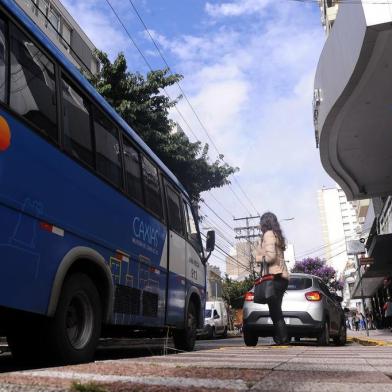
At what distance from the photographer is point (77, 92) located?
5.13 m

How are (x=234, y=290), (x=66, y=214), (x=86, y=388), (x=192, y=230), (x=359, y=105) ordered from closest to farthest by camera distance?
(x=86, y=388) < (x=66, y=214) < (x=192, y=230) < (x=359, y=105) < (x=234, y=290)

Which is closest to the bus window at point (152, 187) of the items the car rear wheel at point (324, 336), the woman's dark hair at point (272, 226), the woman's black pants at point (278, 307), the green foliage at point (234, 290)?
the woman's dark hair at point (272, 226)

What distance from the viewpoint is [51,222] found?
164 inches

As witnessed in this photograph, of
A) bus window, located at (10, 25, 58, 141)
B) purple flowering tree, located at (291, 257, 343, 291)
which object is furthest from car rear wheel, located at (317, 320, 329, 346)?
purple flowering tree, located at (291, 257, 343, 291)

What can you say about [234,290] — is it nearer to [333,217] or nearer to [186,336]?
[186,336]

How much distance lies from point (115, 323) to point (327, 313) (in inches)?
202

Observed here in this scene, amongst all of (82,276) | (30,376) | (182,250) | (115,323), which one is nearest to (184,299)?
(182,250)

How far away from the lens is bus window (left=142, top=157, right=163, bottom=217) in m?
6.84

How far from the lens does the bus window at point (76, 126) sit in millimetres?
4730

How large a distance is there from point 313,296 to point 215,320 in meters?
12.6

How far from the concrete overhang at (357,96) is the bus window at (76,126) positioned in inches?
273

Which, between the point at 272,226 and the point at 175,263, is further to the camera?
the point at 175,263

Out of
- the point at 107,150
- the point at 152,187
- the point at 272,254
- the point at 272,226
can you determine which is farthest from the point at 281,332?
the point at 107,150

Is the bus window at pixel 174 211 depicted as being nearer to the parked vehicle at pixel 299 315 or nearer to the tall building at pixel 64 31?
the parked vehicle at pixel 299 315
